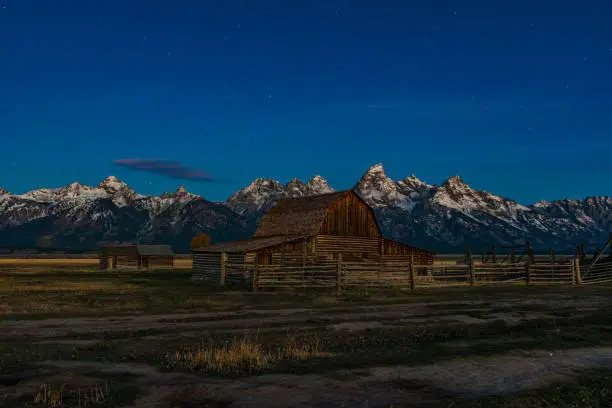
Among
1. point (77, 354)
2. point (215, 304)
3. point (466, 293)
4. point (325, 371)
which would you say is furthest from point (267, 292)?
point (325, 371)

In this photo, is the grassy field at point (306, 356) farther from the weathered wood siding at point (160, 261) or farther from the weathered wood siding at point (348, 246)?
the weathered wood siding at point (160, 261)

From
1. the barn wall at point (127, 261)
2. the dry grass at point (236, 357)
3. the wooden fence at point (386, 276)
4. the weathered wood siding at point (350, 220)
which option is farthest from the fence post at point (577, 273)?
the barn wall at point (127, 261)

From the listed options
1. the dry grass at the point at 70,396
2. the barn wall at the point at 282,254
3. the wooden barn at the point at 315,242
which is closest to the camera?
the dry grass at the point at 70,396

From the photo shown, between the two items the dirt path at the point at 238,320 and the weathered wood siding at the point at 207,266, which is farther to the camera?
the weathered wood siding at the point at 207,266

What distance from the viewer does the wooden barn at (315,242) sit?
1640 inches

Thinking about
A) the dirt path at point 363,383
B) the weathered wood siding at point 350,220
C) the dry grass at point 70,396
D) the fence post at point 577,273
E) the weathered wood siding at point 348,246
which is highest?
the weathered wood siding at point 350,220

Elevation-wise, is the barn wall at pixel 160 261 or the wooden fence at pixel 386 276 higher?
the barn wall at pixel 160 261

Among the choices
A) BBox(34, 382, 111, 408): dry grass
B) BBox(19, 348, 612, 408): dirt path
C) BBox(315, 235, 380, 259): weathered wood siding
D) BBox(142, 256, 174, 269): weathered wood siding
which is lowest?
BBox(19, 348, 612, 408): dirt path

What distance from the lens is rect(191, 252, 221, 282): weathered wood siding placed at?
43.6 metres

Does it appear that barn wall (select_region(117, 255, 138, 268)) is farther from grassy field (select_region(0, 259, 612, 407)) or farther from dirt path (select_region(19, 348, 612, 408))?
dirt path (select_region(19, 348, 612, 408))

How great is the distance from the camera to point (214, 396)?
28.0 ft

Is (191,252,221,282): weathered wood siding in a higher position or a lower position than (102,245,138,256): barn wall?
lower

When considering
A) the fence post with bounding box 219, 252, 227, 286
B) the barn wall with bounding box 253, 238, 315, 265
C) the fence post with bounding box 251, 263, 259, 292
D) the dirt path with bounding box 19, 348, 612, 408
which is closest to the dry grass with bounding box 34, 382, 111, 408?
the dirt path with bounding box 19, 348, 612, 408

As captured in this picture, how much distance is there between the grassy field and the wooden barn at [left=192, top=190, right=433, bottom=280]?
18984mm
